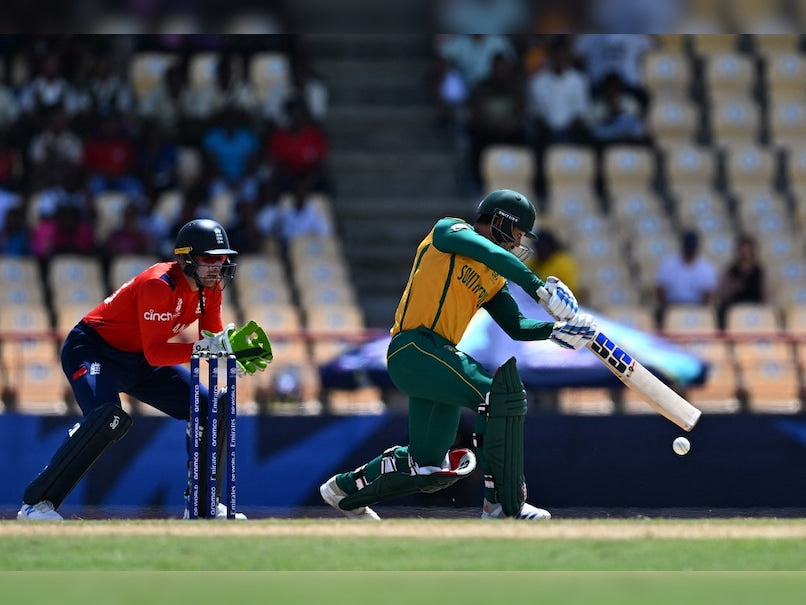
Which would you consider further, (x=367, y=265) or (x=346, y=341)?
(x=367, y=265)

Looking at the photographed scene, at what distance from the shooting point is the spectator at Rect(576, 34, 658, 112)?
20391mm

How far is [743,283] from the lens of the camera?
56.2ft

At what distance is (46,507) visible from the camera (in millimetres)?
10266

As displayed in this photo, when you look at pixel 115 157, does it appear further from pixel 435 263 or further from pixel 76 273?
pixel 435 263

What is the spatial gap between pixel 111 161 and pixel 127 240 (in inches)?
58.9

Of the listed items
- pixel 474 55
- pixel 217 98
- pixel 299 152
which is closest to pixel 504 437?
pixel 299 152

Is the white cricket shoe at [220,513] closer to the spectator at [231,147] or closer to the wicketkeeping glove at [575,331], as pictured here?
the wicketkeeping glove at [575,331]

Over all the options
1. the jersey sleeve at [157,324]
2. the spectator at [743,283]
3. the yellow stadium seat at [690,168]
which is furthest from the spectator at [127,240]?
the jersey sleeve at [157,324]

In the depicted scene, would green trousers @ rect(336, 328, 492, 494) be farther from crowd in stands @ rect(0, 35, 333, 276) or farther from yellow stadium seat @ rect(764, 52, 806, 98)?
yellow stadium seat @ rect(764, 52, 806, 98)

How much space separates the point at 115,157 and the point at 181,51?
213 cm

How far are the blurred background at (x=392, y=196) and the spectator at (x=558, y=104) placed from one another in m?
0.04

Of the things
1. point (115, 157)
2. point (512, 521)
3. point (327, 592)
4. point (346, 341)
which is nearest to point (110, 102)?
point (115, 157)

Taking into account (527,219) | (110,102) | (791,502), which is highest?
(110,102)

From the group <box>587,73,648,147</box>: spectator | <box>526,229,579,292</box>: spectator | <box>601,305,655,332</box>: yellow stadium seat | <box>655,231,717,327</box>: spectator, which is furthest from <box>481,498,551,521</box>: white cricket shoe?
<box>587,73,648,147</box>: spectator
